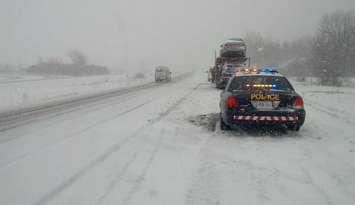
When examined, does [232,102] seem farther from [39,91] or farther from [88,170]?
[39,91]

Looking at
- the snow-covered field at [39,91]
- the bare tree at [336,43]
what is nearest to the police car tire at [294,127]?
the snow-covered field at [39,91]

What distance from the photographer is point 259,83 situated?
11.3m

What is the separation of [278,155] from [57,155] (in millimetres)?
4224

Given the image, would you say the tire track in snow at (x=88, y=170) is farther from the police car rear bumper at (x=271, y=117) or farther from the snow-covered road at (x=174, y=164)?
the police car rear bumper at (x=271, y=117)

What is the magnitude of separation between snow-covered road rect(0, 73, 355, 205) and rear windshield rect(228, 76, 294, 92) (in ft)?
3.83

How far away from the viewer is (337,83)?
50094 millimetres

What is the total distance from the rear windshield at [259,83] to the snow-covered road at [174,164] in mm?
1168

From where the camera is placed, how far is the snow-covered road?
5.75 meters

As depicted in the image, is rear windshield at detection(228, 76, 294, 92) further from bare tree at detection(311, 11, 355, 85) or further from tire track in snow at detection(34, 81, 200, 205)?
bare tree at detection(311, 11, 355, 85)

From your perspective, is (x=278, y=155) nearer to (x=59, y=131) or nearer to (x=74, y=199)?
(x=74, y=199)

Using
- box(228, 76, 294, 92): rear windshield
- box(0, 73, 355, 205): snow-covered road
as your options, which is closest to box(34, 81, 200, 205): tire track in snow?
box(0, 73, 355, 205): snow-covered road

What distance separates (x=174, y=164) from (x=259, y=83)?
15.0ft

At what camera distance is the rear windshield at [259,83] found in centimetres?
1108

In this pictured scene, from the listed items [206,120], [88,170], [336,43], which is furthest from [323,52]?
[88,170]
